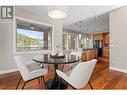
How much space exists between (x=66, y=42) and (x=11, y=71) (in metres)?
5.82

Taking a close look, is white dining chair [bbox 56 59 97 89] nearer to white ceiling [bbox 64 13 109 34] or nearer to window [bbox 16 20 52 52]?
window [bbox 16 20 52 52]

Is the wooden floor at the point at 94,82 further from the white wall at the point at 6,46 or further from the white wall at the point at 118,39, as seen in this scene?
the white wall at the point at 118,39

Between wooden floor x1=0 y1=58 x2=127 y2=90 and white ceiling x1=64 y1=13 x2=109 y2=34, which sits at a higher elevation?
white ceiling x1=64 y1=13 x2=109 y2=34

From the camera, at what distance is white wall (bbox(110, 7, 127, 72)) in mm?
4535

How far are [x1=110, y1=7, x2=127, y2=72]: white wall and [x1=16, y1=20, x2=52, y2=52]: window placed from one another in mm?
2814

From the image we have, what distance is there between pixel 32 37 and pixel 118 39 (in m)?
3.44

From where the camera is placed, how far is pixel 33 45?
17.6ft

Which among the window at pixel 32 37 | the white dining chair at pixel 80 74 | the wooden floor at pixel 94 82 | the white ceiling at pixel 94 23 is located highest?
the white ceiling at pixel 94 23

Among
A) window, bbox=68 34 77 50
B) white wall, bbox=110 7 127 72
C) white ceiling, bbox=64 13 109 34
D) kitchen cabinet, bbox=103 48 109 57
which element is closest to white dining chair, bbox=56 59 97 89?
white wall, bbox=110 7 127 72

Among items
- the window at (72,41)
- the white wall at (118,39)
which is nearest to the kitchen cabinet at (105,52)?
the window at (72,41)

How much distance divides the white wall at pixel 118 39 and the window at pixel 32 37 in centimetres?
281

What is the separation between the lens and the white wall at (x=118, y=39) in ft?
14.9
